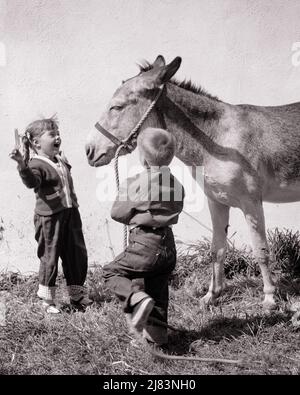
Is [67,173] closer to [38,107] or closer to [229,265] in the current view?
[38,107]

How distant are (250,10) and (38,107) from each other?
241 cm

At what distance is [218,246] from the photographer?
215 inches

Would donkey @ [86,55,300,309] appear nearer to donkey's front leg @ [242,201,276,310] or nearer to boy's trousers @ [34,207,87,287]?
donkey's front leg @ [242,201,276,310]

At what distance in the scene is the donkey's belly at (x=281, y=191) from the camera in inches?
206

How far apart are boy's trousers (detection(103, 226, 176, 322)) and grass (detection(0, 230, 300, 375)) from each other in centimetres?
41

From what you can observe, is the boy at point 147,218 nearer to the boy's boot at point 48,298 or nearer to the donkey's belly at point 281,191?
the boy's boot at point 48,298

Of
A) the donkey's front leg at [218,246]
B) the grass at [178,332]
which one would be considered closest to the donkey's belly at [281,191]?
the donkey's front leg at [218,246]

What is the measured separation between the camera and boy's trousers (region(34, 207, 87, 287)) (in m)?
5.14

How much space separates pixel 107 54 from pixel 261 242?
8.45 feet

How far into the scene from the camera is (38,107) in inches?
247

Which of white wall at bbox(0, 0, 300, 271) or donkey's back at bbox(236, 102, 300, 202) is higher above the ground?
white wall at bbox(0, 0, 300, 271)

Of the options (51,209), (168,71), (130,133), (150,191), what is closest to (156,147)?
(150,191)

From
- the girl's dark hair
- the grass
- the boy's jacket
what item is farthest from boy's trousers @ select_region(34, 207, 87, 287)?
the boy's jacket

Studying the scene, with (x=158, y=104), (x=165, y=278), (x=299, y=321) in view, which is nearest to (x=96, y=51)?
(x=158, y=104)
